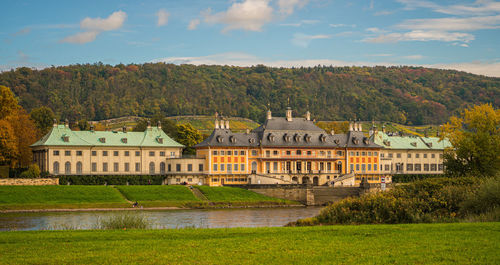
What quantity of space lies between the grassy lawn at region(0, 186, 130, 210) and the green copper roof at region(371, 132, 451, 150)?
44.3 meters

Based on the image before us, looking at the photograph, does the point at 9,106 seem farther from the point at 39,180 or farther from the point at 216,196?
the point at 216,196

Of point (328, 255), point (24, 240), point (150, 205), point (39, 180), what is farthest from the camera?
point (39, 180)

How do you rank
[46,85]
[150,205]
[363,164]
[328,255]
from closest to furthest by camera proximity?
1. [328,255]
2. [150,205]
3. [363,164]
4. [46,85]

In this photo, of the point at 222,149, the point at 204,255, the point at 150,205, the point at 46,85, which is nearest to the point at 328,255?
the point at 204,255

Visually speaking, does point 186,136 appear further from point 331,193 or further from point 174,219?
point 174,219

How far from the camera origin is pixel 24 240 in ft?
83.4

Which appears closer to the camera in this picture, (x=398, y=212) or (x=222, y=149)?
(x=398, y=212)

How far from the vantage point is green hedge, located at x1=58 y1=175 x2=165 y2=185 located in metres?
75.1

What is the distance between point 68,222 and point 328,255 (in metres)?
30.8

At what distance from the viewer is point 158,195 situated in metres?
69.1

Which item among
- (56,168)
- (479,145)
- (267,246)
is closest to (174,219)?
(56,168)

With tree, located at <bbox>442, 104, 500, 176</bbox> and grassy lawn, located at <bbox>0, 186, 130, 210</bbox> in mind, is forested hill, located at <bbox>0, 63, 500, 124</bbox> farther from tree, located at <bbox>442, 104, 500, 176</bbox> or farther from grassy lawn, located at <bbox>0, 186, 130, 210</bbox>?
tree, located at <bbox>442, 104, 500, 176</bbox>

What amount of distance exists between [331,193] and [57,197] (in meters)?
31.8

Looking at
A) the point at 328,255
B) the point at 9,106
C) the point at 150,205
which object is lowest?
the point at 150,205
